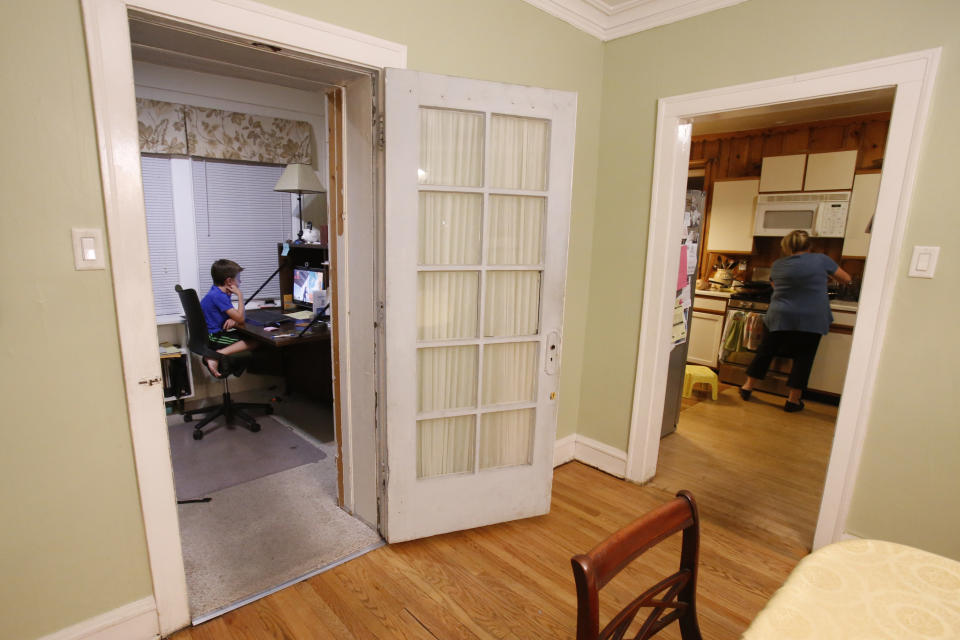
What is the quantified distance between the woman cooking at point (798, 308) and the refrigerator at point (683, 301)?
3.69 feet

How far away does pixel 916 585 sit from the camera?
1.05 m

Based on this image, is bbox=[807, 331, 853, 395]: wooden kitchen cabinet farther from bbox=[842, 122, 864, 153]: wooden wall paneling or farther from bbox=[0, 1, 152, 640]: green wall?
bbox=[0, 1, 152, 640]: green wall

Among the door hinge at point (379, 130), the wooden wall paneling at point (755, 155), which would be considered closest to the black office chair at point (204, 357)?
the door hinge at point (379, 130)

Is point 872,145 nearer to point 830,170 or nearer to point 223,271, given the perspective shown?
point 830,170

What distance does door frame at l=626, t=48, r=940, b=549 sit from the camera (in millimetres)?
1934

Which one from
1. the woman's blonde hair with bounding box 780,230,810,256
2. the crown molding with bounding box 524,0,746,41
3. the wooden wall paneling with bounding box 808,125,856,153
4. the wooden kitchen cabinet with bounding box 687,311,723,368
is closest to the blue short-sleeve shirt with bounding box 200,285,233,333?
the crown molding with bounding box 524,0,746,41

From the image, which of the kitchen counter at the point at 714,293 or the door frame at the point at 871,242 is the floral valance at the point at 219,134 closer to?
the door frame at the point at 871,242

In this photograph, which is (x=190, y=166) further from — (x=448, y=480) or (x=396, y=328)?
(x=448, y=480)

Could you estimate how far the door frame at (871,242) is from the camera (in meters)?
1.93

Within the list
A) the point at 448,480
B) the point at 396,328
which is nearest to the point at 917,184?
the point at 396,328

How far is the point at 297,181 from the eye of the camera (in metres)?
3.84

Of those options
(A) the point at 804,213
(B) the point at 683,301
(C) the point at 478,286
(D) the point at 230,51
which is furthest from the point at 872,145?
(D) the point at 230,51

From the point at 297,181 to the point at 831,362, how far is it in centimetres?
475

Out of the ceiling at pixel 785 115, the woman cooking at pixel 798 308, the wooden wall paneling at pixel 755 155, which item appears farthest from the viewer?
the wooden wall paneling at pixel 755 155
